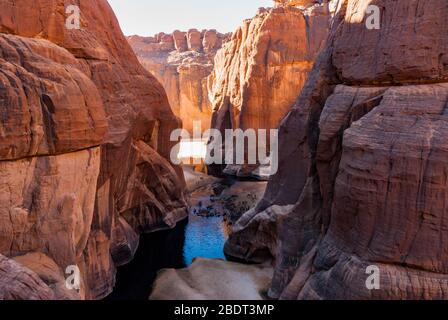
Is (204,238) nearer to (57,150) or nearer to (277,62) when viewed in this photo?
(57,150)

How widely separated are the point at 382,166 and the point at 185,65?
4517cm

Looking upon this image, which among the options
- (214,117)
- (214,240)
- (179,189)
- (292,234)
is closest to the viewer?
(292,234)

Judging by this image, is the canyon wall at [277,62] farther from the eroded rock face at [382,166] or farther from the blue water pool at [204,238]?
the eroded rock face at [382,166]

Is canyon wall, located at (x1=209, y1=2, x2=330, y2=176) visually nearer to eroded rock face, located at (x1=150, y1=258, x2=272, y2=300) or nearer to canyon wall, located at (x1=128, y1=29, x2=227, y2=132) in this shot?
canyon wall, located at (x1=128, y1=29, x2=227, y2=132)

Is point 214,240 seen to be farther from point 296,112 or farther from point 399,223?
point 399,223

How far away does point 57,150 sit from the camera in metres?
10.8

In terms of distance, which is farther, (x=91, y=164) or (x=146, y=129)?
(x=146, y=129)

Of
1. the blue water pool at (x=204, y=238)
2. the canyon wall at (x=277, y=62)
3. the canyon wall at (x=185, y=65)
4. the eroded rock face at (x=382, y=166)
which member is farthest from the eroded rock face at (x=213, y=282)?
the canyon wall at (x=185, y=65)

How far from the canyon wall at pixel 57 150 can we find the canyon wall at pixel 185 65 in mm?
34049

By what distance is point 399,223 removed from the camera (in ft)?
32.3

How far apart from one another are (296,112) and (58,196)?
370 inches

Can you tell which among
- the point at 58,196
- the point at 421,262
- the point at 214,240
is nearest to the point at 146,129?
the point at 214,240

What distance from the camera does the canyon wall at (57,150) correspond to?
31.9ft

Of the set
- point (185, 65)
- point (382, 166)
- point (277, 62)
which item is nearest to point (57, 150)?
point (382, 166)
